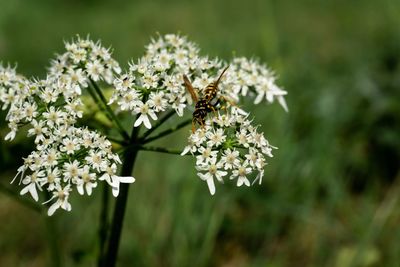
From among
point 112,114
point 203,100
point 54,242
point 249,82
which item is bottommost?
point 54,242

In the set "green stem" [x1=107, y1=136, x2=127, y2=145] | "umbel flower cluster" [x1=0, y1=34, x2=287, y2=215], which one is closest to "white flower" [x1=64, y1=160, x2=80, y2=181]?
"umbel flower cluster" [x1=0, y1=34, x2=287, y2=215]

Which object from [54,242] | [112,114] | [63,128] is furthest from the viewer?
[54,242]

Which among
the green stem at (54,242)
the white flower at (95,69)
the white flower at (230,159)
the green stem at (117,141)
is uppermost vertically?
the white flower at (95,69)

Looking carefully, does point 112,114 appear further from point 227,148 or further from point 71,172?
point 227,148

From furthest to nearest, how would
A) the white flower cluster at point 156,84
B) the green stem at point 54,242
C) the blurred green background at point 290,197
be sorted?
1. the blurred green background at point 290,197
2. the green stem at point 54,242
3. the white flower cluster at point 156,84

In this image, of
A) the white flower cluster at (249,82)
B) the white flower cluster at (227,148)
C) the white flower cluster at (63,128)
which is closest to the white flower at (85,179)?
the white flower cluster at (63,128)

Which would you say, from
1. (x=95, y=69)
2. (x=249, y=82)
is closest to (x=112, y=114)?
(x=95, y=69)

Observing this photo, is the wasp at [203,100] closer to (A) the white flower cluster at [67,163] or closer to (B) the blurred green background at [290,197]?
(A) the white flower cluster at [67,163]
